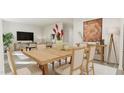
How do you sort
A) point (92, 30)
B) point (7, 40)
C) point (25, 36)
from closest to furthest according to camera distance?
point (92, 30), point (7, 40), point (25, 36)

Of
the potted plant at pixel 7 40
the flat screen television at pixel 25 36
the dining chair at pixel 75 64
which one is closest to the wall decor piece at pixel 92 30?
the dining chair at pixel 75 64

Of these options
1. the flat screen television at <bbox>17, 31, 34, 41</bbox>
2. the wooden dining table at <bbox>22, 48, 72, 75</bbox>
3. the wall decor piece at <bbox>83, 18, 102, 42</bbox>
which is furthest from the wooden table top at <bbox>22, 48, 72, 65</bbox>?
the flat screen television at <bbox>17, 31, 34, 41</bbox>

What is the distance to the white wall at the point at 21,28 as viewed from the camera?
5.85 metres

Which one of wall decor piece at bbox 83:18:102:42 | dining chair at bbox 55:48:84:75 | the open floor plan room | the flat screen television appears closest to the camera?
dining chair at bbox 55:48:84:75

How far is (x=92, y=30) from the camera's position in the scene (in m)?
3.99

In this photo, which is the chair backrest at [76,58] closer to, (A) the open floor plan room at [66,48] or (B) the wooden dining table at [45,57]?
(A) the open floor plan room at [66,48]

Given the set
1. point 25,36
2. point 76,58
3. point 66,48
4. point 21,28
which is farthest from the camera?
point 25,36

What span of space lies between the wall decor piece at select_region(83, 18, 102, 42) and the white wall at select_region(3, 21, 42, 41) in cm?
373

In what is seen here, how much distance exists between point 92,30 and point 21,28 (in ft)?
13.9

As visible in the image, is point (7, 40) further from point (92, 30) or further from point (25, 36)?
point (92, 30)

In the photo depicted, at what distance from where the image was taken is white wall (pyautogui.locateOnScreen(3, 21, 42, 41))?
5.85 m

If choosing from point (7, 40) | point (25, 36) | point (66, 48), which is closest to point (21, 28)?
point (25, 36)

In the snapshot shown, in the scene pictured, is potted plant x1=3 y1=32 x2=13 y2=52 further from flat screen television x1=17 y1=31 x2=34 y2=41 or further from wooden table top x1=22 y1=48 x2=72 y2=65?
wooden table top x1=22 y1=48 x2=72 y2=65
